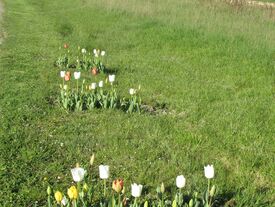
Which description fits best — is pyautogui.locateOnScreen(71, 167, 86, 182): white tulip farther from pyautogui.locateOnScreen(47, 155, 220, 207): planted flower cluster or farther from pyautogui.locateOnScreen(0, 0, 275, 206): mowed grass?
pyautogui.locateOnScreen(0, 0, 275, 206): mowed grass

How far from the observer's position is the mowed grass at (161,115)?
5.98m

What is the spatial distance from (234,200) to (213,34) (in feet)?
31.5

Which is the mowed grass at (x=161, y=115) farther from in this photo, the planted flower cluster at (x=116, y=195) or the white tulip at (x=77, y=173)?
the white tulip at (x=77, y=173)

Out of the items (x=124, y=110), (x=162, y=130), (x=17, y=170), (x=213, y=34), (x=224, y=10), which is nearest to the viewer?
Result: (x=17, y=170)

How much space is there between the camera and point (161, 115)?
27.2 ft

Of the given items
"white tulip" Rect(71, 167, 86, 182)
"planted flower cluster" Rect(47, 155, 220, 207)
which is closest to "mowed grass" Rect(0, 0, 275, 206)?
"planted flower cluster" Rect(47, 155, 220, 207)

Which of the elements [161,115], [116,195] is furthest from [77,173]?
[161,115]

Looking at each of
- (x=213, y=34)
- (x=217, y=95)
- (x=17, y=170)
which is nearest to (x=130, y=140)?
(x=17, y=170)

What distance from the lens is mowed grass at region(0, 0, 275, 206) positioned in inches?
235

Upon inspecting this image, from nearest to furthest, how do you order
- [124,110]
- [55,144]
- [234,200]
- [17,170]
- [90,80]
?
[234,200]
[17,170]
[55,144]
[124,110]
[90,80]

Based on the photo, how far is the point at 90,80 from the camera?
10.4m

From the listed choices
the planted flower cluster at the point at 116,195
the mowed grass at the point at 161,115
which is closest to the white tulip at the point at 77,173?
the planted flower cluster at the point at 116,195

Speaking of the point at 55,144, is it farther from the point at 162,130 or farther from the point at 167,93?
the point at 167,93

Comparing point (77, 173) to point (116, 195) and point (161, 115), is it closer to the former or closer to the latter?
point (116, 195)
